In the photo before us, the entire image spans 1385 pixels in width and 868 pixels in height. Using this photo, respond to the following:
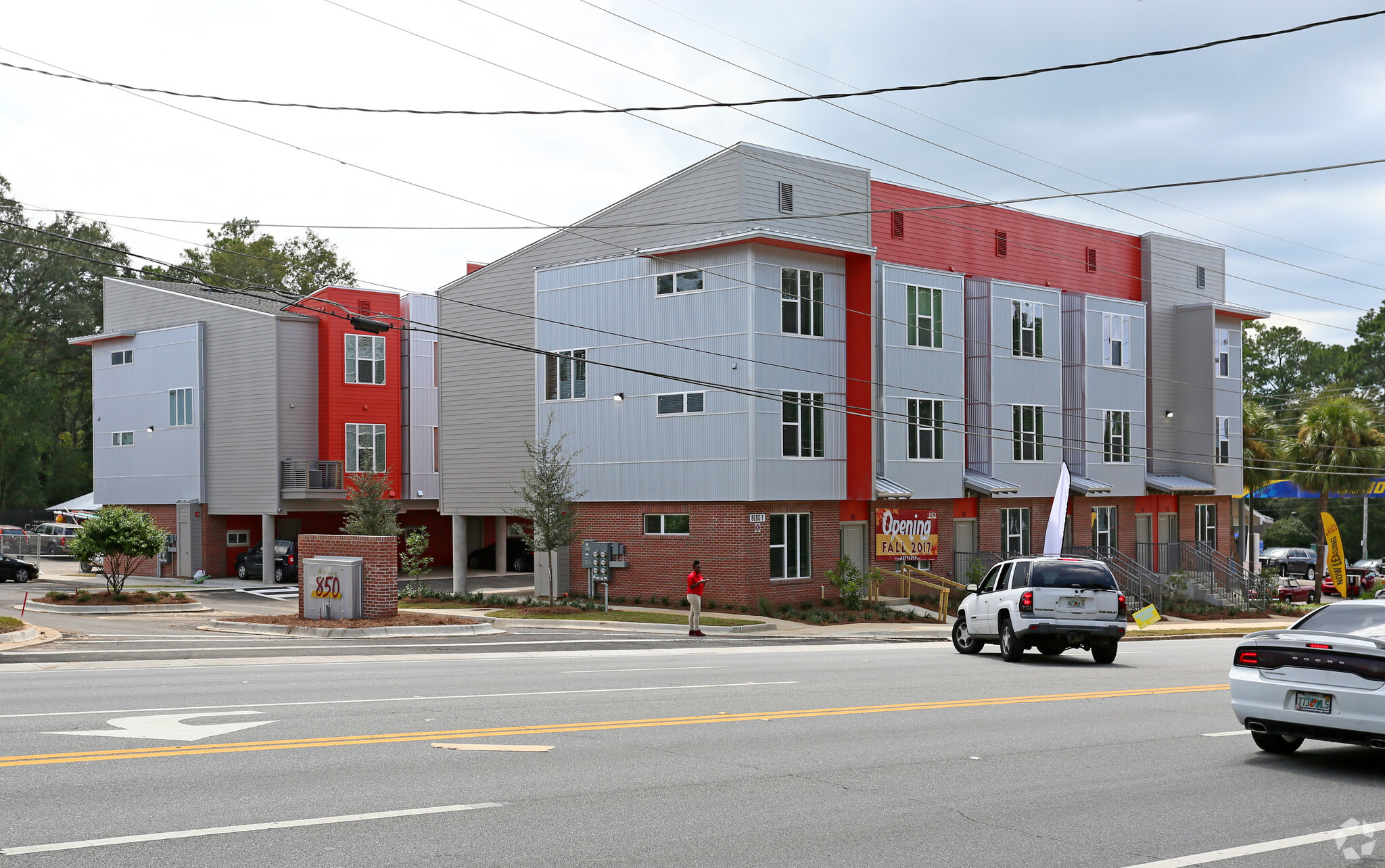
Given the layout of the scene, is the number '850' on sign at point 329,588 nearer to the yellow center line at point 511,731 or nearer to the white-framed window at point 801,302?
the white-framed window at point 801,302

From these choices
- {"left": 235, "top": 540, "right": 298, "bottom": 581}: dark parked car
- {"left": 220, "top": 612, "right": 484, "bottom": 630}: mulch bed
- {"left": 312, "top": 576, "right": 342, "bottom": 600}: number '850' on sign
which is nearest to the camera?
{"left": 220, "top": 612, "right": 484, "bottom": 630}: mulch bed

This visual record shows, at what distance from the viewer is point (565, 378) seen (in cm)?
3950

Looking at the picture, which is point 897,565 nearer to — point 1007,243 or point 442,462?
point 1007,243

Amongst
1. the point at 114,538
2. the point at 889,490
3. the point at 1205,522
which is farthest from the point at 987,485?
the point at 114,538

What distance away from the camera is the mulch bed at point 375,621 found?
2694 centimetres

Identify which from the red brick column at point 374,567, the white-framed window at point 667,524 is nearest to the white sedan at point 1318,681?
the red brick column at point 374,567

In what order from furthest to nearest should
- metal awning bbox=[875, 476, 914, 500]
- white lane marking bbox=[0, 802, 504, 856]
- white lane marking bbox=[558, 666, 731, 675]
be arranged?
metal awning bbox=[875, 476, 914, 500]
white lane marking bbox=[558, 666, 731, 675]
white lane marking bbox=[0, 802, 504, 856]

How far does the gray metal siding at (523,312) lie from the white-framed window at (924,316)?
104 inches

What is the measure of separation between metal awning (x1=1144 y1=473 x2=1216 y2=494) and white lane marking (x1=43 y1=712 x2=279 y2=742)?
4209 centimetres

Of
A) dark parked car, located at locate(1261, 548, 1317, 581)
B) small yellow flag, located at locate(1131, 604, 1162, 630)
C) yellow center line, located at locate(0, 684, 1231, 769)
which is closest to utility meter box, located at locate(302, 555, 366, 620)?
yellow center line, located at locate(0, 684, 1231, 769)

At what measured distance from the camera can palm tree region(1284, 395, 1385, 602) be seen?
2069 inches

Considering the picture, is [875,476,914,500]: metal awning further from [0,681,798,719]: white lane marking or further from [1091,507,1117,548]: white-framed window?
[0,681,798,719]: white lane marking

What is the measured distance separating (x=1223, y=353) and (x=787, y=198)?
24786mm

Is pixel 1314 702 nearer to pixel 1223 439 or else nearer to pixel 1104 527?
pixel 1104 527
